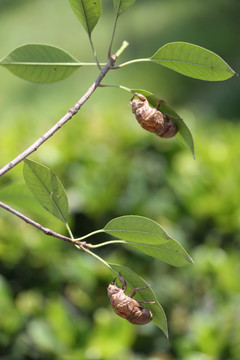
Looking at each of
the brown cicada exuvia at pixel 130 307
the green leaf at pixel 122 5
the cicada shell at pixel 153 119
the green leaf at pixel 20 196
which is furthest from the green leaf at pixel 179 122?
the green leaf at pixel 20 196

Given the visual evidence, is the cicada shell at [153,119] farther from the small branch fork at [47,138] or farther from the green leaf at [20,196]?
the green leaf at [20,196]

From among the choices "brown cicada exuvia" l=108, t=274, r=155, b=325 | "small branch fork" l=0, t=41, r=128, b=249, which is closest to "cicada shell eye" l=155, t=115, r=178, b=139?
"small branch fork" l=0, t=41, r=128, b=249

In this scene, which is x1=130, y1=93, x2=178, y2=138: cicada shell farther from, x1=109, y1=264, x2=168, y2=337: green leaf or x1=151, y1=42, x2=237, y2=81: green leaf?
x1=109, y1=264, x2=168, y2=337: green leaf

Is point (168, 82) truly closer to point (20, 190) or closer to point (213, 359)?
point (213, 359)

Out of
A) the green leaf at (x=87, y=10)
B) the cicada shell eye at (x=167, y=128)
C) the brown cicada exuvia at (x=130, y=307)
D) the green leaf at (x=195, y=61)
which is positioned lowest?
the brown cicada exuvia at (x=130, y=307)

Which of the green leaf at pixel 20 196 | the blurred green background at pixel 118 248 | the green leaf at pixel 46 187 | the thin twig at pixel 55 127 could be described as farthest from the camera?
the blurred green background at pixel 118 248

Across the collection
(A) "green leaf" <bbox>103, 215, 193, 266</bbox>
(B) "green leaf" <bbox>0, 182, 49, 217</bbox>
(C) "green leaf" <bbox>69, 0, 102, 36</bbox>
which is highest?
(C) "green leaf" <bbox>69, 0, 102, 36</bbox>

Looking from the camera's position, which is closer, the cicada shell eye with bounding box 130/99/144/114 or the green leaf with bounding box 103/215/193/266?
the green leaf with bounding box 103/215/193/266

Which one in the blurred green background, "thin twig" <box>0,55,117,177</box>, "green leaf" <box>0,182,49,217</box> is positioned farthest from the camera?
the blurred green background

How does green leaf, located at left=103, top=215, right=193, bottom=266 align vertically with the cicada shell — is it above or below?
below
